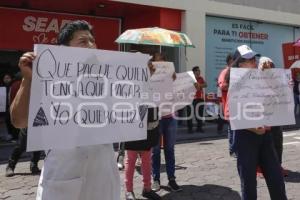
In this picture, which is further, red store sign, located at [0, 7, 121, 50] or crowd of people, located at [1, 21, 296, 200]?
Result: red store sign, located at [0, 7, 121, 50]

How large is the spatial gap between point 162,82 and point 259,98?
5.39 ft

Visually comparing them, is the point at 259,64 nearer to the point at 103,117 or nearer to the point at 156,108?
the point at 156,108

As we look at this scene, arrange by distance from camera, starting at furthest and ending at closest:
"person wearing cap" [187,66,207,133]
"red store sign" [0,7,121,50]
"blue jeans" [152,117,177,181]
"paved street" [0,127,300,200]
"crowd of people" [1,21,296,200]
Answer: "red store sign" [0,7,121,50] < "person wearing cap" [187,66,207,133] < "blue jeans" [152,117,177,181] < "paved street" [0,127,300,200] < "crowd of people" [1,21,296,200]

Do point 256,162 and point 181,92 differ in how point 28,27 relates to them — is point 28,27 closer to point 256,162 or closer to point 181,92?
point 181,92

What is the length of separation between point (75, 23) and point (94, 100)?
48 centimetres

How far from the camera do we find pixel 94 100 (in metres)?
3.12

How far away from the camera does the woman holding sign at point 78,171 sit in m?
2.89

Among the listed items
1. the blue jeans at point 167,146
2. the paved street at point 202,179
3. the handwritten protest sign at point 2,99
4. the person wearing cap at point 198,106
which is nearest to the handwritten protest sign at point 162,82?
the blue jeans at point 167,146

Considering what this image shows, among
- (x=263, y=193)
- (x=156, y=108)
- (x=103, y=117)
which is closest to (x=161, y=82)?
(x=156, y=108)

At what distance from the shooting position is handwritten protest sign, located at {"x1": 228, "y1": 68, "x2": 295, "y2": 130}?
173 inches

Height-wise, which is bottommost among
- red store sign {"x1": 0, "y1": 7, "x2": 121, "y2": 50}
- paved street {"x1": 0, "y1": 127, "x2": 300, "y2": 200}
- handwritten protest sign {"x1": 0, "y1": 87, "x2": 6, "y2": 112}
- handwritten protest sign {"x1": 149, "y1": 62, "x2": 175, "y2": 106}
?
paved street {"x1": 0, "y1": 127, "x2": 300, "y2": 200}

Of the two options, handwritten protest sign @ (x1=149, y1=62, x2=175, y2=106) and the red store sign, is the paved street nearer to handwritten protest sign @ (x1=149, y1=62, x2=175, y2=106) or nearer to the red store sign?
A: handwritten protest sign @ (x1=149, y1=62, x2=175, y2=106)

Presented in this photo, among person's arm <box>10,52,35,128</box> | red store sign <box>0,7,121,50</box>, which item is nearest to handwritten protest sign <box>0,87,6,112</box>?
red store sign <box>0,7,121,50</box>

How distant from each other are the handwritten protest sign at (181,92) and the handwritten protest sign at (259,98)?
1.72m
